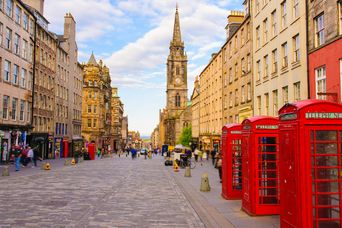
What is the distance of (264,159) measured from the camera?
1094 centimetres

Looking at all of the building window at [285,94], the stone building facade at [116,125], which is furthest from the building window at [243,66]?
the stone building facade at [116,125]

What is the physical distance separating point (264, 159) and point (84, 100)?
74804 millimetres

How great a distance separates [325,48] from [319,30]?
1.61 metres

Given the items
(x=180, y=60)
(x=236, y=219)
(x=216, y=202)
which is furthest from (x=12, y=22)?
(x=180, y=60)

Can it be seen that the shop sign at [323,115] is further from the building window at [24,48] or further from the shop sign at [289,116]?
the building window at [24,48]

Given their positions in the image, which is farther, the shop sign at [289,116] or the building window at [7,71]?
the building window at [7,71]

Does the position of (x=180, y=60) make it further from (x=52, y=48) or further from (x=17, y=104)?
(x=17, y=104)

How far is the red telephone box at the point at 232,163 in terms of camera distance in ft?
45.3

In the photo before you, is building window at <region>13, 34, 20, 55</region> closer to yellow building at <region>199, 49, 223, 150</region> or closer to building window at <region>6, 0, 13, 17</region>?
building window at <region>6, 0, 13, 17</region>

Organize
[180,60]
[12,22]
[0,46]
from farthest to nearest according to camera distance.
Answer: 1. [180,60]
2. [12,22]
3. [0,46]

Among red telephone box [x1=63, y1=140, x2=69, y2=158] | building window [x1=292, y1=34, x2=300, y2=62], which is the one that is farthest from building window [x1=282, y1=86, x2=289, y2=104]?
red telephone box [x1=63, y1=140, x2=69, y2=158]

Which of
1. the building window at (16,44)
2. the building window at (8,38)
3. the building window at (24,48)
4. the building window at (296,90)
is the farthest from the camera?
the building window at (24,48)

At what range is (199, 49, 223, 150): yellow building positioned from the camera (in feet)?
160

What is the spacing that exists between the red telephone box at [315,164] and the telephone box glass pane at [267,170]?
2742 mm
